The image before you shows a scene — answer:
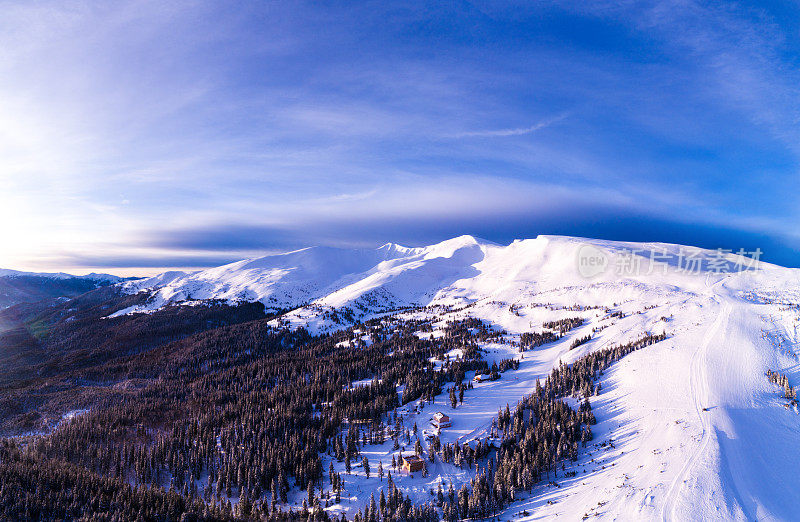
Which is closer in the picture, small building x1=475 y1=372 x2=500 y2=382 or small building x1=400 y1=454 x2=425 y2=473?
small building x1=400 y1=454 x2=425 y2=473

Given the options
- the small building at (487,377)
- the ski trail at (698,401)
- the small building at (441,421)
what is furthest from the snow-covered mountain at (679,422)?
the small building at (487,377)

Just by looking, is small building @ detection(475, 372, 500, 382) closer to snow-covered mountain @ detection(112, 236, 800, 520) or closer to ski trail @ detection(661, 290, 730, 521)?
snow-covered mountain @ detection(112, 236, 800, 520)

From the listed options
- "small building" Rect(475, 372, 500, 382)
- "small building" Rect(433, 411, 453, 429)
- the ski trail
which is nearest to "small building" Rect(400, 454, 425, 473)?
"small building" Rect(433, 411, 453, 429)

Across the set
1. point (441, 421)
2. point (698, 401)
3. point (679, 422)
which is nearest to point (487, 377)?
point (441, 421)

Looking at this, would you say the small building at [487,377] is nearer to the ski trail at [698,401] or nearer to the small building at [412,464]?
the small building at [412,464]

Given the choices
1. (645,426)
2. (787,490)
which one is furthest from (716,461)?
(645,426)

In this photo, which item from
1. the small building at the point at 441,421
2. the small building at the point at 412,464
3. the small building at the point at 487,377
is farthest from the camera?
the small building at the point at 487,377

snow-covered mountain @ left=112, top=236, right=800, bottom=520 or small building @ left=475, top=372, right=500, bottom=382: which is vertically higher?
snow-covered mountain @ left=112, top=236, right=800, bottom=520
